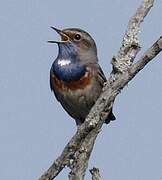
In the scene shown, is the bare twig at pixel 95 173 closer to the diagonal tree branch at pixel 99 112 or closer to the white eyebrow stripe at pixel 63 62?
the diagonal tree branch at pixel 99 112

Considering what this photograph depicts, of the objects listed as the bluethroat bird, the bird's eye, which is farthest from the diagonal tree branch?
the bird's eye

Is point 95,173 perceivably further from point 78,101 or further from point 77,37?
point 77,37

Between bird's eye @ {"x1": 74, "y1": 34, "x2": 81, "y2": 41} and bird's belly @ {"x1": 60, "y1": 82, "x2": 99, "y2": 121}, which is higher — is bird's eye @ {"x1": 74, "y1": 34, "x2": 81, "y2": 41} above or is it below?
above

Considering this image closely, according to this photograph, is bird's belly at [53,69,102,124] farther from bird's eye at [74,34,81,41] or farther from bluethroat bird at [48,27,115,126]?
bird's eye at [74,34,81,41]

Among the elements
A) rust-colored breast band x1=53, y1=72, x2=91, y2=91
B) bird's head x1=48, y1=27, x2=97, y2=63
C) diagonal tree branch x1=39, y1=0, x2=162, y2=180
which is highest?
bird's head x1=48, y1=27, x2=97, y2=63

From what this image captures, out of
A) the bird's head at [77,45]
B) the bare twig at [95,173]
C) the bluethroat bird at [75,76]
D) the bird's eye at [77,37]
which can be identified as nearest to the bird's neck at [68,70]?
the bluethroat bird at [75,76]

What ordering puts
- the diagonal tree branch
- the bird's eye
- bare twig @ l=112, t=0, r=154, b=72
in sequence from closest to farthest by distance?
the diagonal tree branch
bare twig @ l=112, t=0, r=154, b=72
the bird's eye

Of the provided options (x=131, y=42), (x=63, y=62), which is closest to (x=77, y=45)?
(x=63, y=62)

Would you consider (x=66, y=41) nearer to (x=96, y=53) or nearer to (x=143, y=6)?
(x=96, y=53)

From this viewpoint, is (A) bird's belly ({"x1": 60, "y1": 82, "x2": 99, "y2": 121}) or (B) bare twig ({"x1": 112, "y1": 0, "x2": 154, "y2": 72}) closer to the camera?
(B) bare twig ({"x1": 112, "y1": 0, "x2": 154, "y2": 72})
